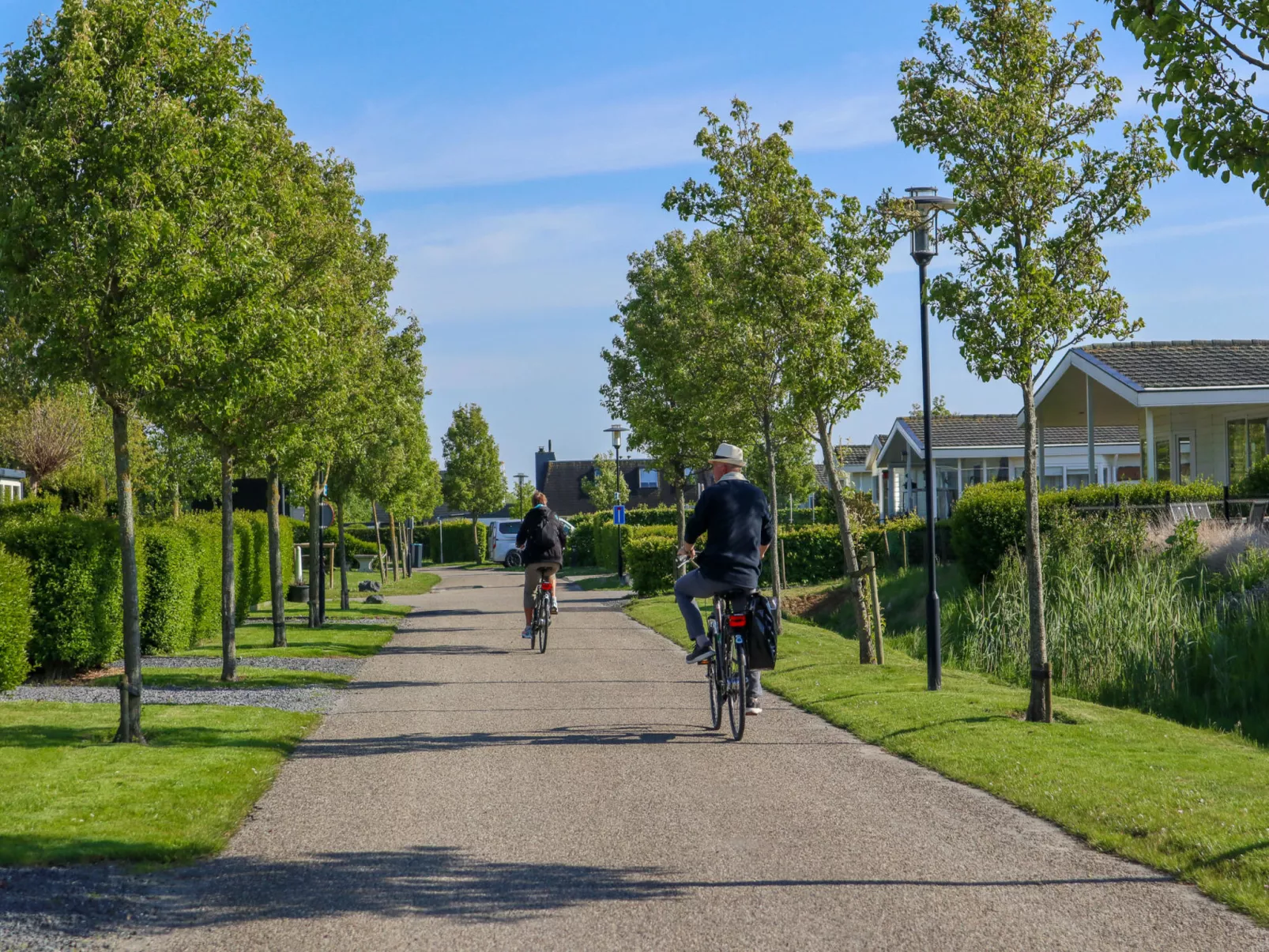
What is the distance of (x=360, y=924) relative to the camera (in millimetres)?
5383

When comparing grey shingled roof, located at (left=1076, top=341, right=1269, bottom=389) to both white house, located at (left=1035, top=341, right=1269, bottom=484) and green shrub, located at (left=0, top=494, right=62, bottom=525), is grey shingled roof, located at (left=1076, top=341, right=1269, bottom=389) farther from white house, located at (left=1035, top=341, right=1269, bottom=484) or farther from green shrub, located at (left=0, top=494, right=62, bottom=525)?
green shrub, located at (left=0, top=494, right=62, bottom=525)

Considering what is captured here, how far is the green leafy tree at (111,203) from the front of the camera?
9398mm

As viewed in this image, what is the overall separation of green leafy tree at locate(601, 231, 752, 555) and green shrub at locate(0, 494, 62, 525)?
9.87 m

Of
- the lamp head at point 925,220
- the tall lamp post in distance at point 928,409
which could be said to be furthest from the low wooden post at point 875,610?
the lamp head at point 925,220

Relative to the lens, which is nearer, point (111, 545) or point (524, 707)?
point (524, 707)

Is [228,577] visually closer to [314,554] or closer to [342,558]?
[314,554]

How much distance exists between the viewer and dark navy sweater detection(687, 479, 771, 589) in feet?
33.3

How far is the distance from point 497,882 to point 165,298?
572 cm

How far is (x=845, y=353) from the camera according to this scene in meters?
15.3

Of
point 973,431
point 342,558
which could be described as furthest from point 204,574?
point 973,431

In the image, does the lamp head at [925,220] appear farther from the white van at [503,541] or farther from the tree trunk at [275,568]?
the white van at [503,541]

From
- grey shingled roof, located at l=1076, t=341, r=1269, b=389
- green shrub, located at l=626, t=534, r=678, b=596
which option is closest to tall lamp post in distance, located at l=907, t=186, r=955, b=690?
grey shingled roof, located at l=1076, t=341, r=1269, b=389

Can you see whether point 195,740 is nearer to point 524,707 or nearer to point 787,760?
point 524,707

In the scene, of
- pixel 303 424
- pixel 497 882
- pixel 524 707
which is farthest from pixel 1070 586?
pixel 497 882
